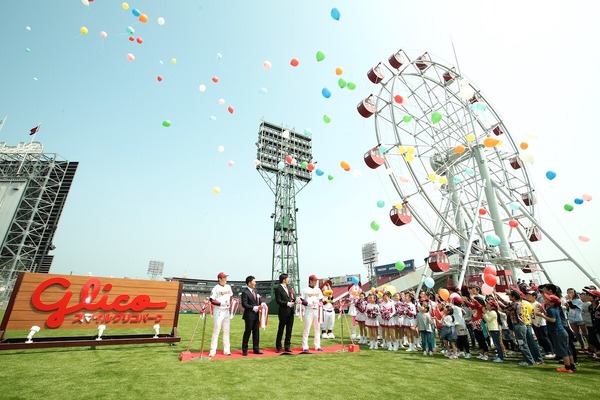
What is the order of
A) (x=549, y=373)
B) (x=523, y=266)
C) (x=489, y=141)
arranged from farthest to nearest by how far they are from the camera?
(x=523, y=266), (x=489, y=141), (x=549, y=373)

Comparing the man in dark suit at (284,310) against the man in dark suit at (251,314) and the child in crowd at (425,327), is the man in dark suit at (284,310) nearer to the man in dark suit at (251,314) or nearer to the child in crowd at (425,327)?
the man in dark suit at (251,314)

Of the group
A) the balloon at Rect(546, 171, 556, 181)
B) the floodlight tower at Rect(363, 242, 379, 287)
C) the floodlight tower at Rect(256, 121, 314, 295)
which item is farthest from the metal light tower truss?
the floodlight tower at Rect(363, 242, 379, 287)

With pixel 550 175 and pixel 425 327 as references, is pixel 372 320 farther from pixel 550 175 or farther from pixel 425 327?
pixel 550 175

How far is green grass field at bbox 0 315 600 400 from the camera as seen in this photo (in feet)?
12.9

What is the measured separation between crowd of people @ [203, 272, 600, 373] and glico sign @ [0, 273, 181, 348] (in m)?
2.58

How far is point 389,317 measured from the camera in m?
8.84

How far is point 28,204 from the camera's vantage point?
1238 inches

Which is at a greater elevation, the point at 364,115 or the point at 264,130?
the point at 264,130

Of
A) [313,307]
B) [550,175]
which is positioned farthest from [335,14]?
[550,175]

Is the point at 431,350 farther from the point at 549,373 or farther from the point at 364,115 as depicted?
the point at 364,115

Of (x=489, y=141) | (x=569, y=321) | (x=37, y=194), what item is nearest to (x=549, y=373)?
(x=569, y=321)

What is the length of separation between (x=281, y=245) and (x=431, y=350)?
28.2 metres

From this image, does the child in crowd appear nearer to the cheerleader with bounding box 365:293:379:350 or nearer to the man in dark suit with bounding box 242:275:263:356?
the cheerleader with bounding box 365:293:379:350

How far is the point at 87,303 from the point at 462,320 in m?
10.0
